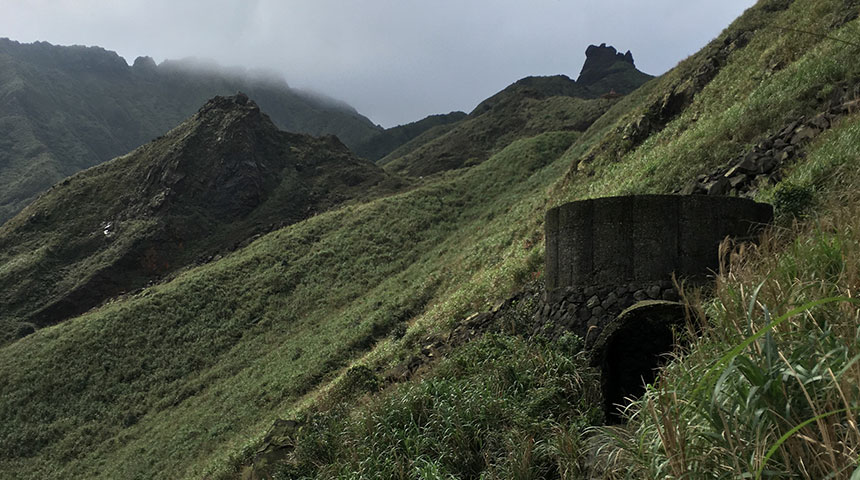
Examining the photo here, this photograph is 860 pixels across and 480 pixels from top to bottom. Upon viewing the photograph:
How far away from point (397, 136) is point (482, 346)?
140 m

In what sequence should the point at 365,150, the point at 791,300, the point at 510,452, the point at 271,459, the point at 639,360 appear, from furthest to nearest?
the point at 365,150 → the point at 271,459 → the point at 639,360 → the point at 510,452 → the point at 791,300

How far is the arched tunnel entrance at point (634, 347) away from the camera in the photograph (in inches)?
225

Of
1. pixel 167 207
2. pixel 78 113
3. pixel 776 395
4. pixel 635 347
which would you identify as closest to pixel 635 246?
pixel 635 347

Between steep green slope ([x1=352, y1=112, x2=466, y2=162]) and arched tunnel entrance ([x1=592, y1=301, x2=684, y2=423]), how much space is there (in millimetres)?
129743

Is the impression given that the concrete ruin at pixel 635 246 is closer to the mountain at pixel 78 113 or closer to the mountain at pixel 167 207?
the mountain at pixel 167 207

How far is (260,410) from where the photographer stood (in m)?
19.3

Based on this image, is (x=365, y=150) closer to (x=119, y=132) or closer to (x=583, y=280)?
(x=119, y=132)

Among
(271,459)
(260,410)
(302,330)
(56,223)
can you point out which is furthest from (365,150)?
(271,459)

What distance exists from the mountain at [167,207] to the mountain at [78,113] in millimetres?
44584

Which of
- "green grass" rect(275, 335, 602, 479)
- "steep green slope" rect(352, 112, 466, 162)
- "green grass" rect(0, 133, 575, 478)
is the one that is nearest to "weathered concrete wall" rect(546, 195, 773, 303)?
"green grass" rect(275, 335, 602, 479)

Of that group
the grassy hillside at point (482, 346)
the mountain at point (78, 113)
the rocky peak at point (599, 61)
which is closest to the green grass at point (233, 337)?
the grassy hillside at point (482, 346)

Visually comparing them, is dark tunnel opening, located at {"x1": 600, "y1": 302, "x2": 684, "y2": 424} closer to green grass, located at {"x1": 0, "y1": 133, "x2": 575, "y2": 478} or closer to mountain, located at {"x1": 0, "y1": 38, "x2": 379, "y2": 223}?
green grass, located at {"x1": 0, "y1": 133, "x2": 575, "y2": 478}

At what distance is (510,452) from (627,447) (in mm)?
2139

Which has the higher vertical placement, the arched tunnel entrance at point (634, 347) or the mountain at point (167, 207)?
the mountain at point (167, 207)
